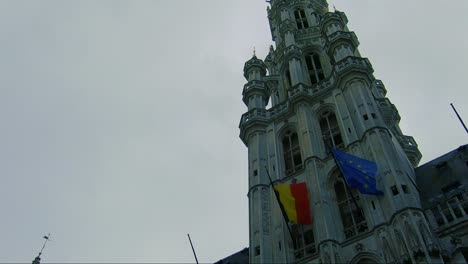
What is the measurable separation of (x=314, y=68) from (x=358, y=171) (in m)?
17.5

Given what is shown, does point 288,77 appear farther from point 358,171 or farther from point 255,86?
point 358,171

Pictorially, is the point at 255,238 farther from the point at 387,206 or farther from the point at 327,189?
the point at 387,206

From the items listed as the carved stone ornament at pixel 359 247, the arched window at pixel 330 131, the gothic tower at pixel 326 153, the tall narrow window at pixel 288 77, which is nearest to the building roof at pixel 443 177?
the gothic tower at pixel 326 153

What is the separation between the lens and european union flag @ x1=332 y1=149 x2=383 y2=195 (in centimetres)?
2738

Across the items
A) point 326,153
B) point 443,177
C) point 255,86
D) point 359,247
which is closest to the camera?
point 359,247

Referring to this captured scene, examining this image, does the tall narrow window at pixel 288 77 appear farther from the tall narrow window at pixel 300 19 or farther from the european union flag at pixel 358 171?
the european union flag at pixel 358 171

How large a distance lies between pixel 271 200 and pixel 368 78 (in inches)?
438

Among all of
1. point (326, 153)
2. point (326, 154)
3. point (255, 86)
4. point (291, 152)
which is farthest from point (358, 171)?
point (255, 86)

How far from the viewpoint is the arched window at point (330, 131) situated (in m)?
33.7

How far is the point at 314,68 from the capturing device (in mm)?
43875

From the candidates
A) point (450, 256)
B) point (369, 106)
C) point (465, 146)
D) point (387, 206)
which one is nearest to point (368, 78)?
point (369, 106)

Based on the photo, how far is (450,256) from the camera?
23.2m

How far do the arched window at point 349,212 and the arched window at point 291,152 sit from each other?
152 inches

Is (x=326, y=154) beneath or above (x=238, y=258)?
above
